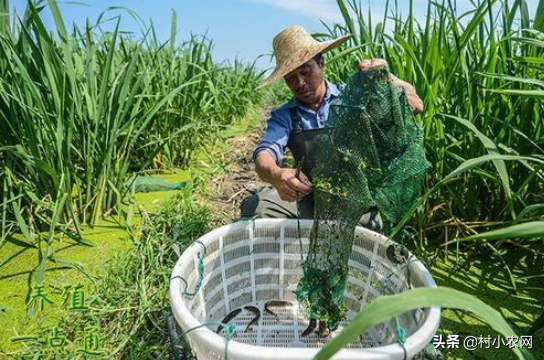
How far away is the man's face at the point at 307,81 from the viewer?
3.90 feet

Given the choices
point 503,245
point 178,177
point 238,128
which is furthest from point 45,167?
point 238,128

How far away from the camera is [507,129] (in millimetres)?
1238

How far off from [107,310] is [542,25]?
1.42m

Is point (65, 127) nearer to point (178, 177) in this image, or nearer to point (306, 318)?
point (178, 177)

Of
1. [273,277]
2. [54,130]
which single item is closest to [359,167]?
[273,277]

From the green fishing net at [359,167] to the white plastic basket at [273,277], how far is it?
0.14 metres

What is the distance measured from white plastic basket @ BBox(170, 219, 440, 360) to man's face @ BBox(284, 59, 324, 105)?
39 cm

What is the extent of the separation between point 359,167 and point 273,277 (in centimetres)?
56

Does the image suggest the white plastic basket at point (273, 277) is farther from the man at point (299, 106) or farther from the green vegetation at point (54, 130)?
the green vegetation at point (54, 130)

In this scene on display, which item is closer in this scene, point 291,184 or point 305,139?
point 291,184

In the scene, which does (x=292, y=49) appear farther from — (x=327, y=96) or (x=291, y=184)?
(x=291, y=184)

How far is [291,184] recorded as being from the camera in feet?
3.25

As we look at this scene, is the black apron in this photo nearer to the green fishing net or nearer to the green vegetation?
the green fishing net

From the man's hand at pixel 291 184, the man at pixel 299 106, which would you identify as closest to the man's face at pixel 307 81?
the man at pixel 299 106
